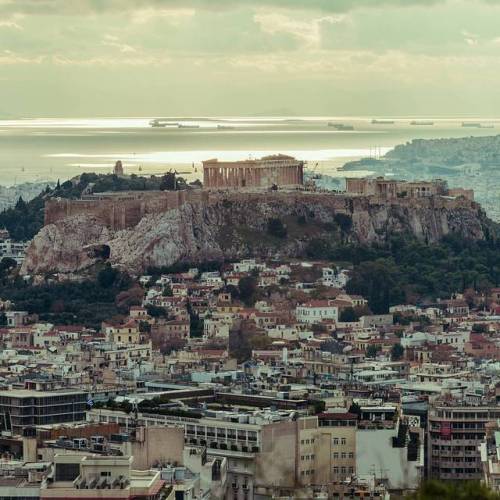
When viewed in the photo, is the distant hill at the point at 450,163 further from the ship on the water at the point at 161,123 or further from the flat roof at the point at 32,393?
the flat roof at the point at 32,393

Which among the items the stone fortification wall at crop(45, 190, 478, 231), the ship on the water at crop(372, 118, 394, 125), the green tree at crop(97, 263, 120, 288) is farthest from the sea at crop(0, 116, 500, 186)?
the green tree at crop(97, 263, 120, 288)

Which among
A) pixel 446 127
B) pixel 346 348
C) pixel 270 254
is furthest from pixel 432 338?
→ pixel 446 127

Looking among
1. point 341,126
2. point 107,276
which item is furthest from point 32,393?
point 341,126

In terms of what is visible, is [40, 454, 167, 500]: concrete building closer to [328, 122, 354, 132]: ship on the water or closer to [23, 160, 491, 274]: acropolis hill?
[23, 160, 491, 274]: acropolis hill

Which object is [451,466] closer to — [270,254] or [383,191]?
[270,254]

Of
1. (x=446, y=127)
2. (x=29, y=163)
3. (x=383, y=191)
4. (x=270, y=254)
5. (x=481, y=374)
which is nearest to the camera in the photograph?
(x=481, y=374)

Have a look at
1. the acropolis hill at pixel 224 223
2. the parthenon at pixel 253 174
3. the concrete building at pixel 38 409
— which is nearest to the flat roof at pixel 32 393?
the concrete building at pixel 38 409
